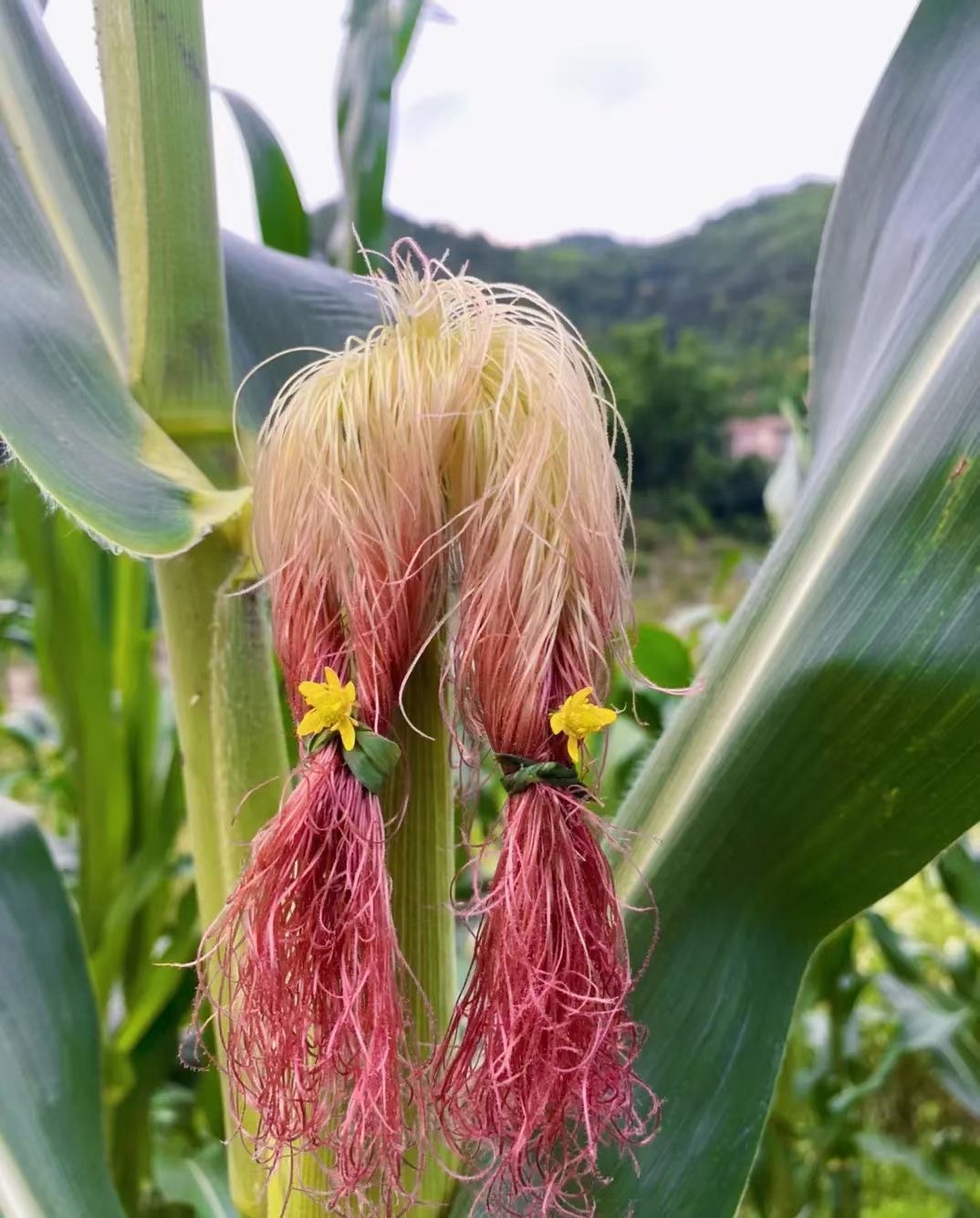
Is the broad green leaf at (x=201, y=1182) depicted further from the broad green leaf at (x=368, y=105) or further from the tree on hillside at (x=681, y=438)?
the tree on hillside at (x=681, y=438)

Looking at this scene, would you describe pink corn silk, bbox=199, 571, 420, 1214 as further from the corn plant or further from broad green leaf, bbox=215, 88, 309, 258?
broad green leaf, bbox=215, 88, 309, 258

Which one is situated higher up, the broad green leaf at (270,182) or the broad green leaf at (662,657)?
the broad green leaf at (270,182)

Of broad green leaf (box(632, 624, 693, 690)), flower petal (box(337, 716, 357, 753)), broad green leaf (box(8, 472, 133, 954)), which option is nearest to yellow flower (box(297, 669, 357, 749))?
flower petal (box(337, 716, 357, 753))

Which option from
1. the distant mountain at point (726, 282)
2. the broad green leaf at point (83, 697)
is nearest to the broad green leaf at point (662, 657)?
the broad green leaf at point (83, 697)

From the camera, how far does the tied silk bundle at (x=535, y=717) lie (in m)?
0.25

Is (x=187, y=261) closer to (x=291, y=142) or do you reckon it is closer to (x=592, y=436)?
(x=592, y=436)

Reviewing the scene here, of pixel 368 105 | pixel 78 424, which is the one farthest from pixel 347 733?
pixel 368 105

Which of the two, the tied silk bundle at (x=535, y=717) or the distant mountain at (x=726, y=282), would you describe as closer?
the tied silk bundle at (x=535, y=717)

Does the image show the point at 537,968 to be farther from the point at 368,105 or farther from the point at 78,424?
the point at 368,105

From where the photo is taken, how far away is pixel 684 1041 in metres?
0.34

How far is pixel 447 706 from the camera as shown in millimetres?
281

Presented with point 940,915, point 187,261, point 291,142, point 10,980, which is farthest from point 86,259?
point 940,915

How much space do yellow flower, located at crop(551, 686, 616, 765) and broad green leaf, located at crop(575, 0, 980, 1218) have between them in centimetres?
9

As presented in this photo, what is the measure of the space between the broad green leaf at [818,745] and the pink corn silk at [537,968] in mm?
63
